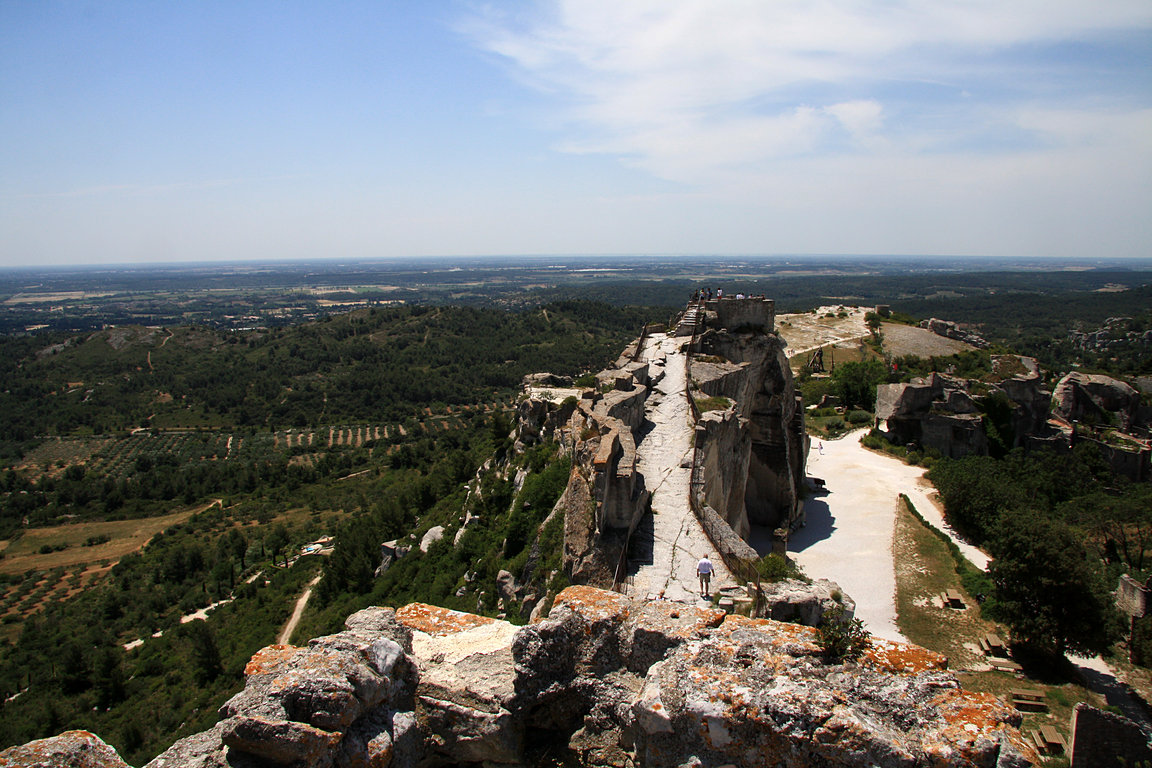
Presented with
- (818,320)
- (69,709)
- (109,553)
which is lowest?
(109,553)

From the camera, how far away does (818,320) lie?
81.4 meters

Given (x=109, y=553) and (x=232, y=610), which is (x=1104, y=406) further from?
(x=109, y=553)

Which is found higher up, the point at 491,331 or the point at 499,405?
the point at 491,331

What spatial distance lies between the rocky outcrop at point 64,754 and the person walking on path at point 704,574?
8753 millimetres

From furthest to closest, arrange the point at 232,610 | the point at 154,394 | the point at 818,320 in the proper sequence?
the point at 154,394 < the point at 818,320 < the point at 232,610

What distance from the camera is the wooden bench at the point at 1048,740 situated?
12.9 meters

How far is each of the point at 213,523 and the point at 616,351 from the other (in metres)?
72.6

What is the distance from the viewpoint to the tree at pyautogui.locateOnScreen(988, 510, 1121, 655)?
16.0 meters

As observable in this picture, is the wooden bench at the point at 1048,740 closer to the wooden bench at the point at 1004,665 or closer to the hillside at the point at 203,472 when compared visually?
the wooden bench at the point at 1004,665

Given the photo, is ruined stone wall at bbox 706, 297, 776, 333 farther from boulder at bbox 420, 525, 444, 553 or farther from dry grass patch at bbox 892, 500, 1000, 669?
boulder at bbox 420, 525, 444, 553

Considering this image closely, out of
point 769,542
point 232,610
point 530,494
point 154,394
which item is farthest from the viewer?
point 154,394

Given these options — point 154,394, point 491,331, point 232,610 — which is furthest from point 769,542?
point 154,394

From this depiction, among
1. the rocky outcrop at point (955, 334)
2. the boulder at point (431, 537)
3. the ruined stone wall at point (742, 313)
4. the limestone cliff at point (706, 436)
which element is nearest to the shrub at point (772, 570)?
the limestone cliff at point (706, 436)

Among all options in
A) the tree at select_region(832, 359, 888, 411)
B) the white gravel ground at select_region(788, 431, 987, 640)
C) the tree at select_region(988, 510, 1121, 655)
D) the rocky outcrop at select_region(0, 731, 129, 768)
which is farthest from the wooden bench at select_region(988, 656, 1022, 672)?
the tree at select_region(832, 359, 888, 411)
